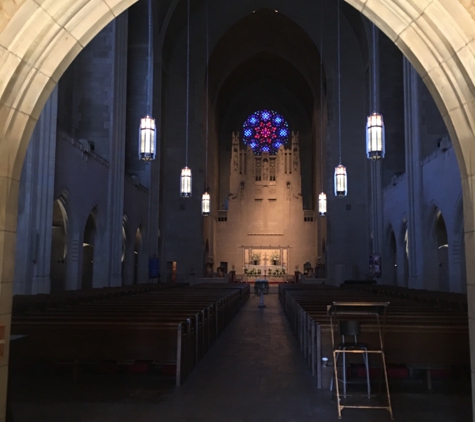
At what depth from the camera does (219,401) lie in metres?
4.77

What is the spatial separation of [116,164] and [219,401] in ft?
44.9

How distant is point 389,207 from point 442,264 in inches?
135

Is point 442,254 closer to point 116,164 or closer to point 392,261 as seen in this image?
point 392,261

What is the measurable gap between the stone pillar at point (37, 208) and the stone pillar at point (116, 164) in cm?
486

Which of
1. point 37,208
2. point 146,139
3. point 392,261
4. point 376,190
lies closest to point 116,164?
point 146,139

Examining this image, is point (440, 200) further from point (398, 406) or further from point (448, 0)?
point (448, 0)

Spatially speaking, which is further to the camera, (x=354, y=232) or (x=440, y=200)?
(x=354, y=232)

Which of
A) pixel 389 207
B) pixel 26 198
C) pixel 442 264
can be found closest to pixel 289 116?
pixel 389 207

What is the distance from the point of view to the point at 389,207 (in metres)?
20.3

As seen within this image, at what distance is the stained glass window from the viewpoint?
126ft

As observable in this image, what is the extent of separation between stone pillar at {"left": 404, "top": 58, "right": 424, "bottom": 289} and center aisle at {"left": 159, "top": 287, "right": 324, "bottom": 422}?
329 inches

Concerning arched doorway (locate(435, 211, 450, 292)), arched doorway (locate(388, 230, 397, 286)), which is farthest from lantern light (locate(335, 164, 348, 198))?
arched doorway (locate(388, 230, 397, 286))

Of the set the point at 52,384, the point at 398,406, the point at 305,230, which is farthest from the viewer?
the point at 305,230

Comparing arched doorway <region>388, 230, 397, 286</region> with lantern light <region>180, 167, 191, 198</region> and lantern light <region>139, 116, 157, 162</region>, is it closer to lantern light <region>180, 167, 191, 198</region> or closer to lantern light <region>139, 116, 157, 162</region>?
lantern light <region>180, 167, 191, 198</region>
